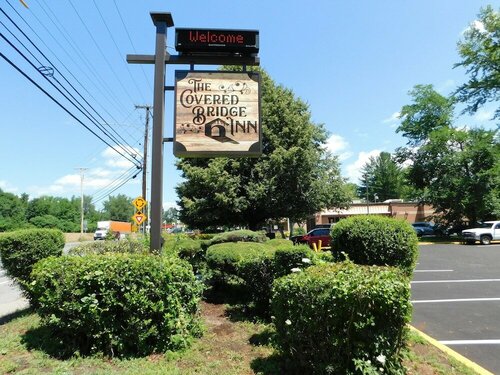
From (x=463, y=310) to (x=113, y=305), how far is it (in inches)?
Result: 267

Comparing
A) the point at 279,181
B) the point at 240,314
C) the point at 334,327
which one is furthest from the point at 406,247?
the point at 279,181

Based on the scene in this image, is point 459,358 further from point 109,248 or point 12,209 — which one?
point 12,209

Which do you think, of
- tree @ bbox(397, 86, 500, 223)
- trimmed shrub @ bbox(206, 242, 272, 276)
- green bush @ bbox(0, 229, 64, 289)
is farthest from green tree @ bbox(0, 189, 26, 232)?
trimmed shrub @ bbox(206, 242, 272, 276)

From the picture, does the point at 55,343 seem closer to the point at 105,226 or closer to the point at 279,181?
the point at 279,181

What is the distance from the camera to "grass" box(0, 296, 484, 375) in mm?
4133

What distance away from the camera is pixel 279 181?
65.4 ft

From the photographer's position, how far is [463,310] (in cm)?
763

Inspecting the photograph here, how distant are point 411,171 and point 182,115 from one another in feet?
121

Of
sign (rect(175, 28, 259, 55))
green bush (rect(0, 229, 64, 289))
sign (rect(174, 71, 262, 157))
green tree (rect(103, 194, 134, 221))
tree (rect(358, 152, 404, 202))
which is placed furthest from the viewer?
green tree (rect(103, 194, 134, 221))

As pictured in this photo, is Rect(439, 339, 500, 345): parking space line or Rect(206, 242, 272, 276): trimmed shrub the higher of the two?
Rect(206, 242, 272, 276): trimmed shrub

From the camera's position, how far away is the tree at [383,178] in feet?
294

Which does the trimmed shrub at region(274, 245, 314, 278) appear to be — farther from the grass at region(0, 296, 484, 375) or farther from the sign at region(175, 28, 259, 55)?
the sign at region(175, 28, 259, 55)

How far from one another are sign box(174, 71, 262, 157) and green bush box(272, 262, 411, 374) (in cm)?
304

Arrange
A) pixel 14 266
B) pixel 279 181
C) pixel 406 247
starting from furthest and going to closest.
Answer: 1. pixel 279 181
2. pixel 14 266
3. pixel 406 247
